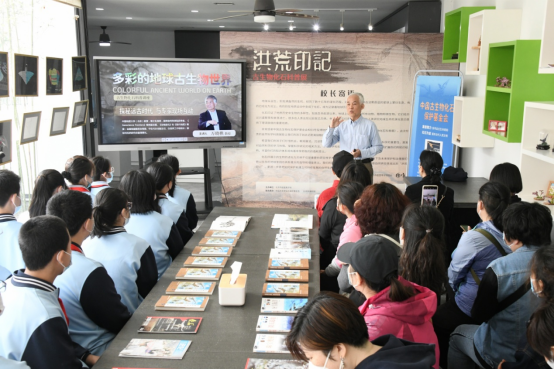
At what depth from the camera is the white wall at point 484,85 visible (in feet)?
13.2

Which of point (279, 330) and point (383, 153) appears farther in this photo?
point (383, 153)

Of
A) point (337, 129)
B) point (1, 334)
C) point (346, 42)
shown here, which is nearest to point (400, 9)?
point (346, 42)

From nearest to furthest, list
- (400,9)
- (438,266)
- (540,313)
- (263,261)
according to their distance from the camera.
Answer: (540,313)
(438,266)
(263,261)
(400,9)

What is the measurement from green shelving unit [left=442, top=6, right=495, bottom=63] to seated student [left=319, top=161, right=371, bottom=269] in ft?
8.22

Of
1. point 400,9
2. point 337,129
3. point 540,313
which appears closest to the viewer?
point 540,313

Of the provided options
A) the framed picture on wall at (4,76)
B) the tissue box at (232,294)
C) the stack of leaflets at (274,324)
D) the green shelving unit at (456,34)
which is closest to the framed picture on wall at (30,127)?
the framed picture on wall at (4,76)

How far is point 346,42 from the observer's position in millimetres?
5926

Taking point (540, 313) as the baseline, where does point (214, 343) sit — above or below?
below

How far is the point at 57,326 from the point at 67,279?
1.05 ft

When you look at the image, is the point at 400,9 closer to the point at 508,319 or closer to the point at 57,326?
the point at 508,319

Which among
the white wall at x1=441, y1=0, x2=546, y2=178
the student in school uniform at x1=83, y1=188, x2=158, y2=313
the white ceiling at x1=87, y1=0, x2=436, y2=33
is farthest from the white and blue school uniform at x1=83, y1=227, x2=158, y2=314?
the white ceiling at x1=87, y1=0, x2=436, y2=33

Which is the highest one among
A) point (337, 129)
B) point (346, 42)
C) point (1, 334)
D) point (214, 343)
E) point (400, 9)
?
point (400, 9)

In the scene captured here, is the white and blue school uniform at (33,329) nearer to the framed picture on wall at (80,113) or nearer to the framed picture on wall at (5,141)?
the framed picture on wall at (5,141)

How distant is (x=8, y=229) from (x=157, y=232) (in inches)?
31.1
